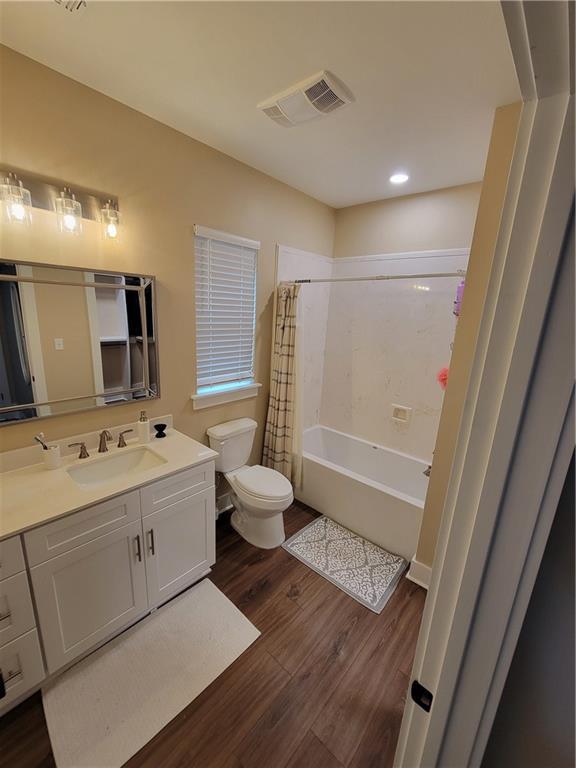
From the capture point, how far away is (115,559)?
4.89 ft

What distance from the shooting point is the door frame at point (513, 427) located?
393 millimetres

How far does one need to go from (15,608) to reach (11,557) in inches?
8.6

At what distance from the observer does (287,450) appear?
2.73 m

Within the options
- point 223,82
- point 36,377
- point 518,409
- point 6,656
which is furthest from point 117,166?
point 6,656

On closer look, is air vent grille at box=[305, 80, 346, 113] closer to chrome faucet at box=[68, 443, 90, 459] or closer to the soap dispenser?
the soap dispenser

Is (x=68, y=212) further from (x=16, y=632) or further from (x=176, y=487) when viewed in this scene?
(x=16, y=632)

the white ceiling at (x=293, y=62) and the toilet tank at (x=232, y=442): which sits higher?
the white ceiling at (x=293, y=62)

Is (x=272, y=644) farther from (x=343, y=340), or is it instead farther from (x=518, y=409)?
(x=343, y=340)

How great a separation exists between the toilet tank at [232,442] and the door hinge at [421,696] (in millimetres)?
1845

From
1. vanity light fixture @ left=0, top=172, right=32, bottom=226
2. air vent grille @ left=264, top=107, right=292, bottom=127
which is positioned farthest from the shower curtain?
vanity light fixture @ left=0, top=172, right=32, bottom=226

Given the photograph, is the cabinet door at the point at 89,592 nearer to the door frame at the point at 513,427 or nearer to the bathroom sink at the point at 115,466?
the bathroom sink at the point at 115,466

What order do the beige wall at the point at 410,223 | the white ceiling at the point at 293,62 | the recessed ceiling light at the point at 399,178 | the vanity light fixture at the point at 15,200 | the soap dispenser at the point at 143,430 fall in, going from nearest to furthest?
the white ceiling at the point at 293,62, the vanity light fixture at the point at 15,200, the soap dispenser at the point at 143,430, the recessed ceiling light at the point at 399,178, the beige wall at the point at 410,223

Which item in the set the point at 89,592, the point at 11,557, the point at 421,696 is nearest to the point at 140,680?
the point at 89,592

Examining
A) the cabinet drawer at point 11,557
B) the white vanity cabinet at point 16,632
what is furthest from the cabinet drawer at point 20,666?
the cabinet drawer at point 11,557
